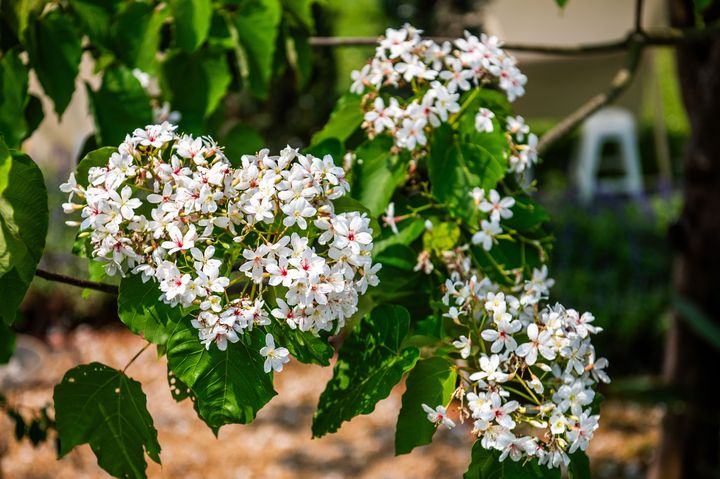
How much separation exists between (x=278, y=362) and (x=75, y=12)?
2.89 feet

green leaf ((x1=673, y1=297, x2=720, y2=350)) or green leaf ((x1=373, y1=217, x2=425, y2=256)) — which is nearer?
green leaf ((x1=373, y1=217, x2=425, y2=256))

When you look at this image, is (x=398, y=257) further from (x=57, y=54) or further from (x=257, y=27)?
(x=57, y=54)

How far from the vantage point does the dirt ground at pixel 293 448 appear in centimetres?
405

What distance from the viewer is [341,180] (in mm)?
1062

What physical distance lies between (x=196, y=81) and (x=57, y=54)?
0.93ft

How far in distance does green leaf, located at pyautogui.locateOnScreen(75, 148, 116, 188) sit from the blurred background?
3.48 feet

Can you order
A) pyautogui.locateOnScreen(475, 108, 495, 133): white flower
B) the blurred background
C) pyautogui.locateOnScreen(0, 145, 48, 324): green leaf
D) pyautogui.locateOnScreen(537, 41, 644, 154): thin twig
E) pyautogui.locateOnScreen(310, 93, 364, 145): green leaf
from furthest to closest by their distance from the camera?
the blurred background, pyautogui.locateOnScreen(537, 41, 644, 154): thin twig, pyautogui.locateOnScreen(310, 93, 364, 145): green leaf, pyautogui.locateOnScreen(475, 108, 495, 133): white flower, pyautogui.locateOnScreen(0, 145, 48, 324): green leaf

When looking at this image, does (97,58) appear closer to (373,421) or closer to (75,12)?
(75,12)

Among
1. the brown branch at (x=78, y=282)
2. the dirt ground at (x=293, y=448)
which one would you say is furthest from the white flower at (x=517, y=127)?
the dirt ground at (x=293, y=448)

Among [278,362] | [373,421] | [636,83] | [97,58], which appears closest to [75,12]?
[97,58]

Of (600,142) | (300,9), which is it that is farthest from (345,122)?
(600,142)

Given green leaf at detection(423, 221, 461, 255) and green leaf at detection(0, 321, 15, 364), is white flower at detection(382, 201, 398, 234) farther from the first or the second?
green leaf at detection(0, 321, 15, 364)

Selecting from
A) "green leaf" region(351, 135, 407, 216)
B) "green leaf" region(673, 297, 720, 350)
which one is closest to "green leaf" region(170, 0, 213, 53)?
"green leaf" region(351, 135, 407, 216)

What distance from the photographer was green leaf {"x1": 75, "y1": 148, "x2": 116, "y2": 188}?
1027mm
